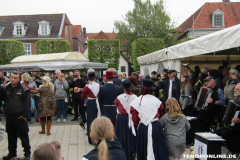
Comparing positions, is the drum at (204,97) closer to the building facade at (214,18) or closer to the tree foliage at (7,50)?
the tree foliage at (7,50)

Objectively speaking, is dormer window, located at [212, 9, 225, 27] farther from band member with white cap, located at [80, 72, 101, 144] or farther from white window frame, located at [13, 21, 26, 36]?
band member with white cap, located at [80, 72, 101, 144]

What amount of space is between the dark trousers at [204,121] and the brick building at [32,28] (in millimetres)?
33155

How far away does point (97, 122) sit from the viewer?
89.4 inches

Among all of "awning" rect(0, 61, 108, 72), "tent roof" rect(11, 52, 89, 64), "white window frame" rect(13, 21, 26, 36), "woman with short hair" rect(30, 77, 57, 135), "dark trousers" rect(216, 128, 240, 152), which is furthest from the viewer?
"white window frame" rect(13, 21, 26, 36)

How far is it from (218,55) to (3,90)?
7.76 m

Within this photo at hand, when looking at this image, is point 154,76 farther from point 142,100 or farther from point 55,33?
point 55,33

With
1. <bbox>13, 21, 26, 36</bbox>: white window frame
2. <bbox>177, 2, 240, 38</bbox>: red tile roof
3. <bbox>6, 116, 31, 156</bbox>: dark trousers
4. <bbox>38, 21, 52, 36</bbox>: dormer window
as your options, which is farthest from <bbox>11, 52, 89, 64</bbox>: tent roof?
<bbox>177, 2, 240, 38</bbox>: red tile roof

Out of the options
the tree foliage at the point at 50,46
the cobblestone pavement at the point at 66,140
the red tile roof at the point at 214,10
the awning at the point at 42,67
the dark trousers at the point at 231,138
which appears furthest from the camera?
the red tile roof at the point at 214,10

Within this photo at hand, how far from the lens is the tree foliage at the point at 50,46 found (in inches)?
1179

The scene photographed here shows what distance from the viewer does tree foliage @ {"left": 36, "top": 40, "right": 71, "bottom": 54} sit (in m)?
30.0

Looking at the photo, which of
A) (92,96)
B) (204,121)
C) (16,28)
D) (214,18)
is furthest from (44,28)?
(204,121)

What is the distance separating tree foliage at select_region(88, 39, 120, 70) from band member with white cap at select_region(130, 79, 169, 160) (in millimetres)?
27605

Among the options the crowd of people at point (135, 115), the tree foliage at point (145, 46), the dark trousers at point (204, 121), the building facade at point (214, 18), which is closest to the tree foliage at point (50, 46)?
the tree foliage at point (145, 46)

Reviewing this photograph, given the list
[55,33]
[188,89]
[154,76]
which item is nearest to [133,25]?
[55,33]
